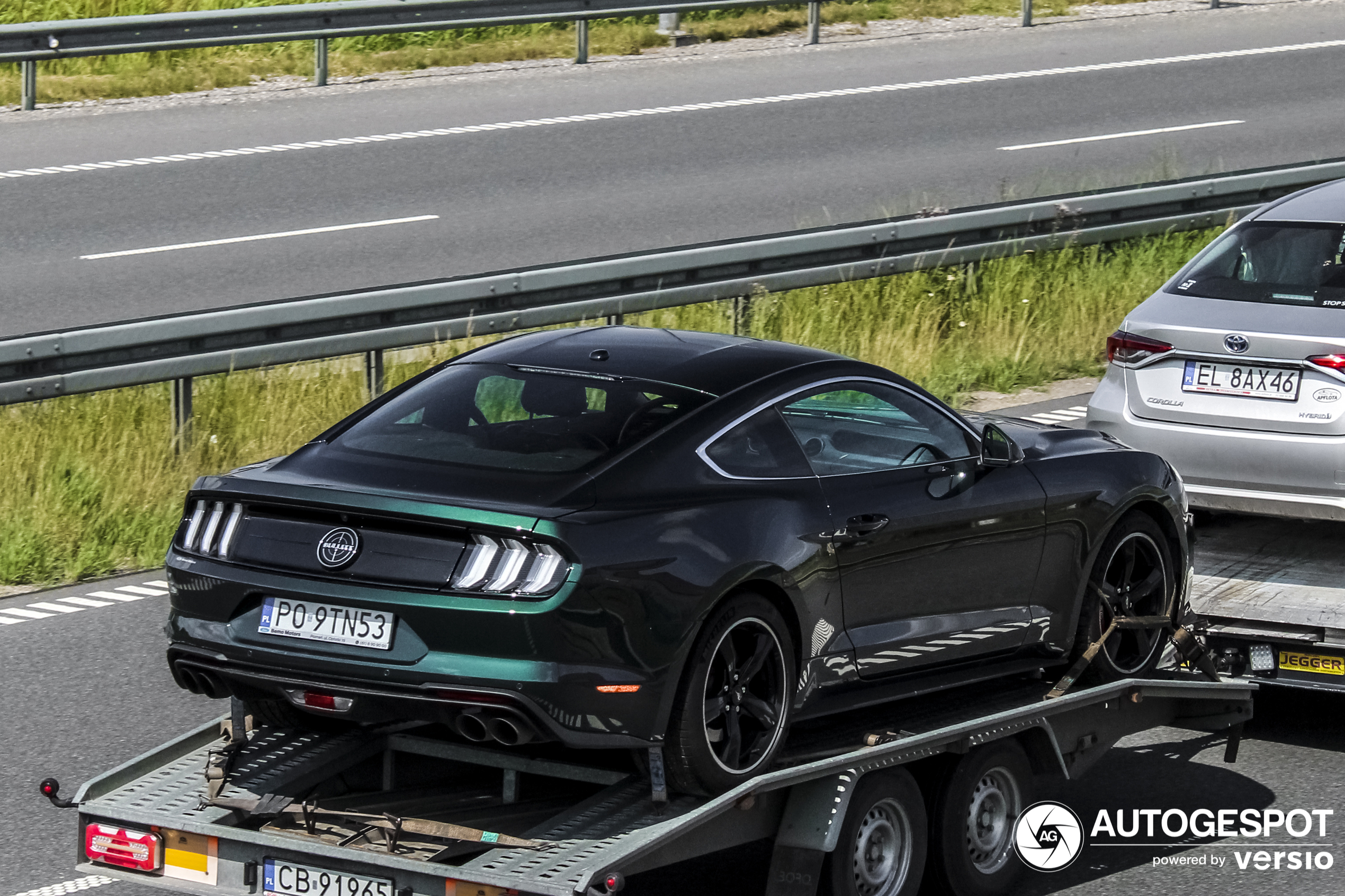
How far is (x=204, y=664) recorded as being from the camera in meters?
5.95

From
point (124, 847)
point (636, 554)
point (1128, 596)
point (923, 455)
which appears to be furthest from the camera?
point (1128, 596)

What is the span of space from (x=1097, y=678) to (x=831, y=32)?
20.5m

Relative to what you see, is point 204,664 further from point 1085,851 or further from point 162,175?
point 162,175

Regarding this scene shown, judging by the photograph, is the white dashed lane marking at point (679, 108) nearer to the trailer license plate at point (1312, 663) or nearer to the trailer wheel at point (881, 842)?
the trailer license plate at point (1312, 663)

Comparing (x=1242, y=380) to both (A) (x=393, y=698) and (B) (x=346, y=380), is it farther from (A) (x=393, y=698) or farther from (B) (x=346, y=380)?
(B) (x=346, y=380)

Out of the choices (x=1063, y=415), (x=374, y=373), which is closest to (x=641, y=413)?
(x=374, y=373)

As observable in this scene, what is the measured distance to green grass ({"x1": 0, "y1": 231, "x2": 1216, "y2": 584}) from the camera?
10.6m

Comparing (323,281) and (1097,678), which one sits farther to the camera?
(323,281)

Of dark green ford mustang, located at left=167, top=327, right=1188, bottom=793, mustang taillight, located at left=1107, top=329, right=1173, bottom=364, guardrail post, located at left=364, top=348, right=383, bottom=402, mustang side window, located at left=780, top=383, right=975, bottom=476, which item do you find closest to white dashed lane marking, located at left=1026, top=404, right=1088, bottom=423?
mustang taillight, located at left=1107, top=329, right=1173, bottom=364

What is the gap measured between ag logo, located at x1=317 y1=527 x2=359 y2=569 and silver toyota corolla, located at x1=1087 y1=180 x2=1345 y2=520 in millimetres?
4340

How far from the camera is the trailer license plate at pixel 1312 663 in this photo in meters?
7.87

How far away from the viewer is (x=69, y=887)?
21.3 feet

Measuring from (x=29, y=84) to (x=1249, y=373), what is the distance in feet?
51.0

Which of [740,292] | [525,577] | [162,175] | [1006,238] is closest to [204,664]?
[525,577]
